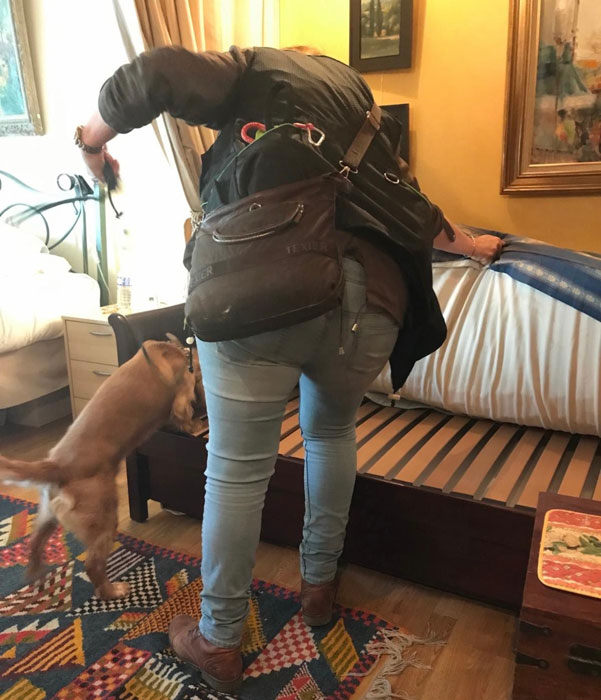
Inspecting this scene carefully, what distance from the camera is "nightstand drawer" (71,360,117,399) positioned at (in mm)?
2383

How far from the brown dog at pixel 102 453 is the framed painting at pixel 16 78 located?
189 centimetres

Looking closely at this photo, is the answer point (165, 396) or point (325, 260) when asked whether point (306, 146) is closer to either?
point (325, 260)

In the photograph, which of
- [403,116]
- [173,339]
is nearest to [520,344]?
[173,339]

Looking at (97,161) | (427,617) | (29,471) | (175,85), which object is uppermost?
(175,85)

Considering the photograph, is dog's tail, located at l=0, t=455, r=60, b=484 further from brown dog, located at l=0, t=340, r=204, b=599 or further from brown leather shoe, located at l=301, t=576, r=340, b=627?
brown leather shoe, located at l=301, t=576, r=340, b=627

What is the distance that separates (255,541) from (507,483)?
2.20ft

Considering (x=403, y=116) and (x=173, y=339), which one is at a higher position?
(x=403, y=116)

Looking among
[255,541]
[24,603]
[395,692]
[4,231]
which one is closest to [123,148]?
[4,231]

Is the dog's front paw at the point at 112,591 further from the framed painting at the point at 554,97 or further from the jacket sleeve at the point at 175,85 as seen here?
the framed painting at the point at 554,97

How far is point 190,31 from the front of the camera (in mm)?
2082

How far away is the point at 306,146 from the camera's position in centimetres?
90

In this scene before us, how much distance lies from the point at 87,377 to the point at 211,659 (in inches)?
60.3

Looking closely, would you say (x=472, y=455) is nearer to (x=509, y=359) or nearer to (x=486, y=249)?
(x=509, y=359)

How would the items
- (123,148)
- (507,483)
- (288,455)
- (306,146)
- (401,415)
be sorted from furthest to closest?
1. (123,148)
2. (401,415)
3. (288,455)
4. (507,483)
5. (306,146)
